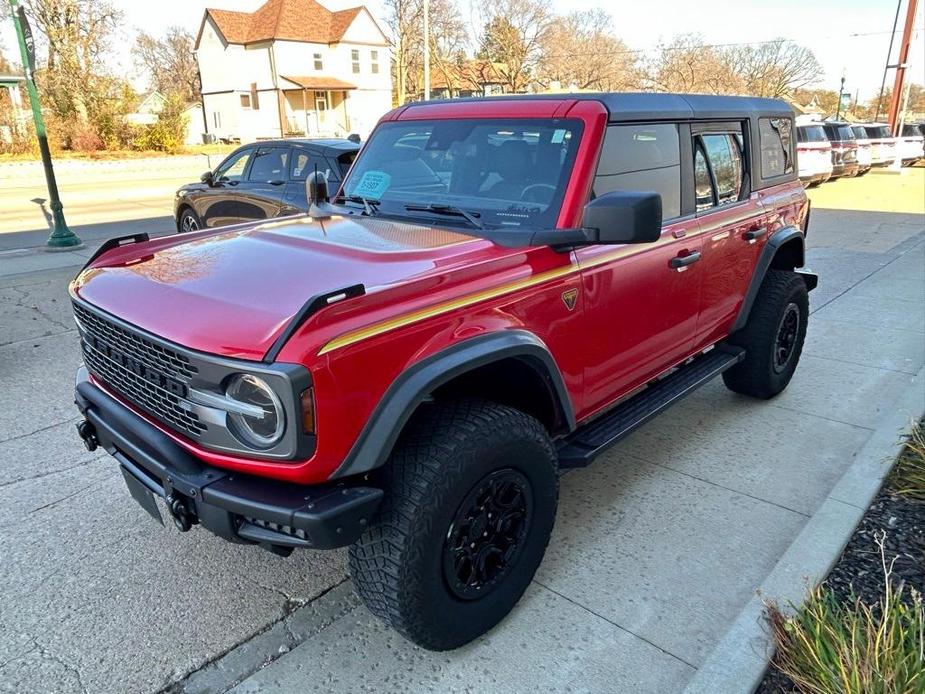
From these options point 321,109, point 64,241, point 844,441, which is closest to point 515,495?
point 844,441

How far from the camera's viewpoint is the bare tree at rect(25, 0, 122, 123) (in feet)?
91.2

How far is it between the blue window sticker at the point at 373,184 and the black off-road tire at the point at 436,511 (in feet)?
4.95

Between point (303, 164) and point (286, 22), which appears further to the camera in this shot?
point (286, 22)

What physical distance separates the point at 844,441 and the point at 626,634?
2450 millimetres

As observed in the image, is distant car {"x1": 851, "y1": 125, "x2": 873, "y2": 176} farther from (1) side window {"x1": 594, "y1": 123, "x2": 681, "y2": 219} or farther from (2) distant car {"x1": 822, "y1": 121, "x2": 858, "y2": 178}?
(1) side window {"x1": 594, "y1": 123, "x2": 681, "y2": 219}

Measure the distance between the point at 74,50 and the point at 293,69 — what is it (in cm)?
1503

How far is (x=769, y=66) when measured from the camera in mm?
45969

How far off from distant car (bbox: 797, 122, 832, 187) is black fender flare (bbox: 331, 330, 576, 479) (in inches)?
718

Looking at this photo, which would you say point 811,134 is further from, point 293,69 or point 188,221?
point 293,69

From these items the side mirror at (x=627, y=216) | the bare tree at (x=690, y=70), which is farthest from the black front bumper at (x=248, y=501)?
the bare tree at (x=690, y=70)

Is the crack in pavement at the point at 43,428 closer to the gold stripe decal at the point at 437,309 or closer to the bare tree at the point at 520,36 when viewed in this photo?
the gold stripe decal at the point at 437,309

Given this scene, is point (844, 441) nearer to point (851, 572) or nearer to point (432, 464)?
point (851, 572)

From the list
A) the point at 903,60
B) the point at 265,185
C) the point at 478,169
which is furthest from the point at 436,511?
the point at 903,60

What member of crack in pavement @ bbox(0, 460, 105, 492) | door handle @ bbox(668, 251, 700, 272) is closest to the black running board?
door handle @ bbox(668, 251, 700, 272)
